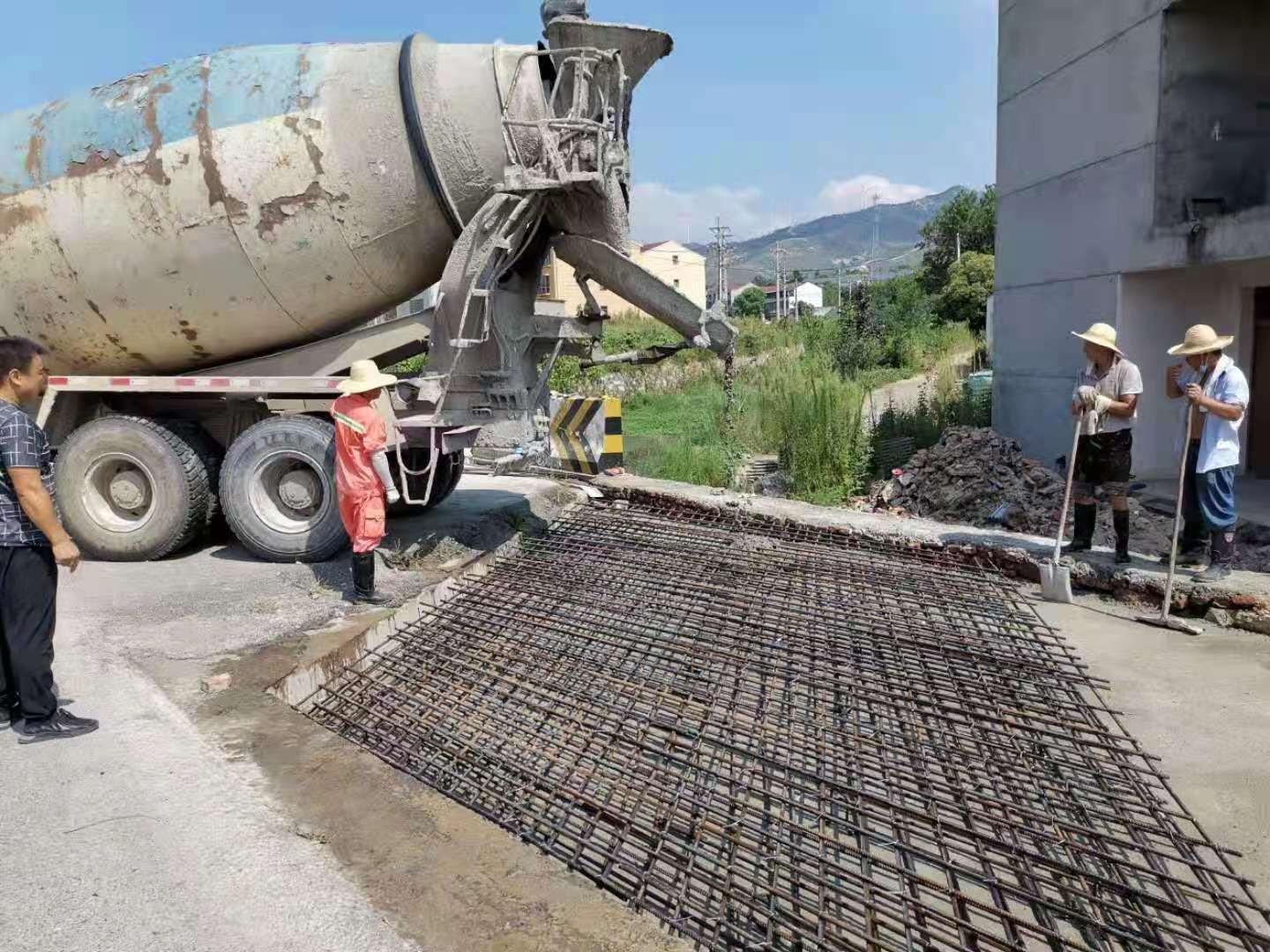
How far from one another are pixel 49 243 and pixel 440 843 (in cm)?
481

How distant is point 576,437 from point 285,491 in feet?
12.3

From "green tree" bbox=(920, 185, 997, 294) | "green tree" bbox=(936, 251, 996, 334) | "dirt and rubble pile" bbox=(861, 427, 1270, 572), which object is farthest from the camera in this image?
"green tree" bbox=(920, 185, 997, 294)

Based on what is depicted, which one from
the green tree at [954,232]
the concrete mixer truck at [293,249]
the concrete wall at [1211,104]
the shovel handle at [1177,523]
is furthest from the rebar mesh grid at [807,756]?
the green tree at [954,232]

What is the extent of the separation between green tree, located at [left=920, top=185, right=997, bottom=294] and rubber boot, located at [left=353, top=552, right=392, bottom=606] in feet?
136

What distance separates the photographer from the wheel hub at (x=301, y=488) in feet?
18.3

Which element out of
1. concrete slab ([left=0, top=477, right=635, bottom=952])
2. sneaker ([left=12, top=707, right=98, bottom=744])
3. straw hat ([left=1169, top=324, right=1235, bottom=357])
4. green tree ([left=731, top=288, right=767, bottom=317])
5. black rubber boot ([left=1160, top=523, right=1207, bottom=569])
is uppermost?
green tree ([left=731, top=288, right=767, bottom=317])

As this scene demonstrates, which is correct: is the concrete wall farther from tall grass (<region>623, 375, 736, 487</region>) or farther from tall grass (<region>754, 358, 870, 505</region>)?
tall grass (<region>623, 375, 736, 487</region>)

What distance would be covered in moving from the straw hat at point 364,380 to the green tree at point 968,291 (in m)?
29.1

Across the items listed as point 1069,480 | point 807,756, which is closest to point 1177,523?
point 1069,480

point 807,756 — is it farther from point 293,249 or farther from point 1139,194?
point 1139,194

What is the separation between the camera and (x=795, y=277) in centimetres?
6950

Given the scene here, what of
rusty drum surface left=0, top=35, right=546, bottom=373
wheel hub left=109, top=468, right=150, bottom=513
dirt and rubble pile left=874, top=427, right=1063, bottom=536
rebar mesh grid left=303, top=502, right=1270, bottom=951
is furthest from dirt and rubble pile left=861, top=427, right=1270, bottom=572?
wheel hub left=109, top=468, right=150, bottom=513

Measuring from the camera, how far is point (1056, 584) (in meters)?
4.85

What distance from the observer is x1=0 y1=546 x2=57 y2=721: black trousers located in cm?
310
